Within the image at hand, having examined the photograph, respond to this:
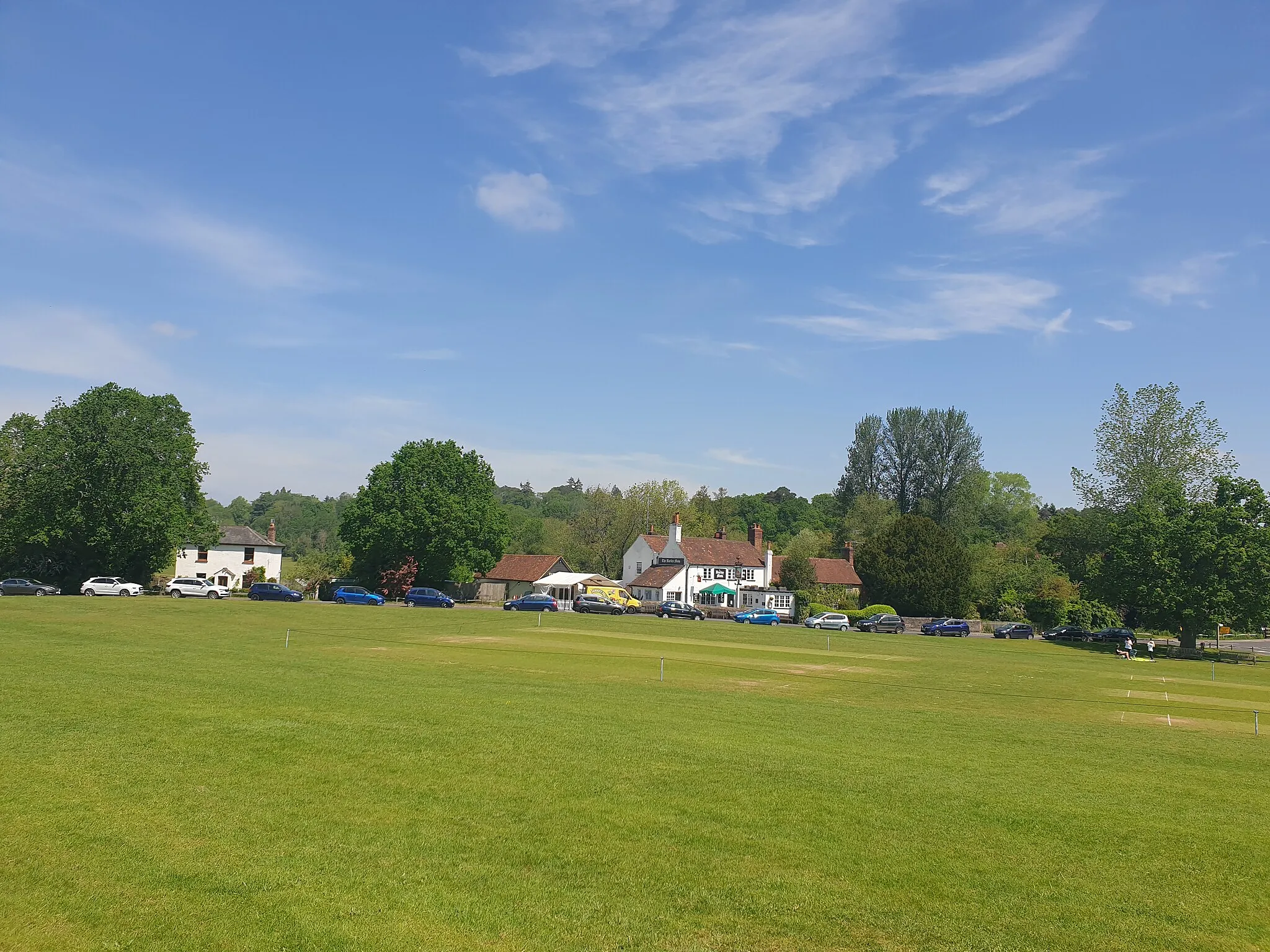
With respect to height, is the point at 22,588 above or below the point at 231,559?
below

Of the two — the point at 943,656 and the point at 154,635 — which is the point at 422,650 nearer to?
the point at 154,635

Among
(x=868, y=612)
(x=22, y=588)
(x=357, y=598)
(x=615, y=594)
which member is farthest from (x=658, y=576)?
(x=22, y=588)

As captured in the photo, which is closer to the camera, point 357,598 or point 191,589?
point 357,598

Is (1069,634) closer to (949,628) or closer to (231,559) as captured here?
(949,628)

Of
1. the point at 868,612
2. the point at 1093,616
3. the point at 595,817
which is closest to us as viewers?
the point at 595,817

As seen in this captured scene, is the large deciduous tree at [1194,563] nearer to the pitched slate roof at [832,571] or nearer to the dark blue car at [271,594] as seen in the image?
the pitched slate roof at [832,571]

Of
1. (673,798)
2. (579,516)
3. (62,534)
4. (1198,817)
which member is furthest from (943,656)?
(579,516)

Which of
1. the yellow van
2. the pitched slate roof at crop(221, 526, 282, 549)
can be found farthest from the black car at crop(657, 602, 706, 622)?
the pitched slate roof at crop(221, 526, 282, 549)

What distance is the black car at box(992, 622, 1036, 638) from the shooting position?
72812 mm

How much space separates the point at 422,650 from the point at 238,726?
20361 mm

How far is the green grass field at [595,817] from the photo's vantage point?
10.7 m

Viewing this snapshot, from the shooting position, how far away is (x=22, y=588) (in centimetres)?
6794

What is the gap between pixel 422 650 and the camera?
39.9 meters

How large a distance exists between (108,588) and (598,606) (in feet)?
126
